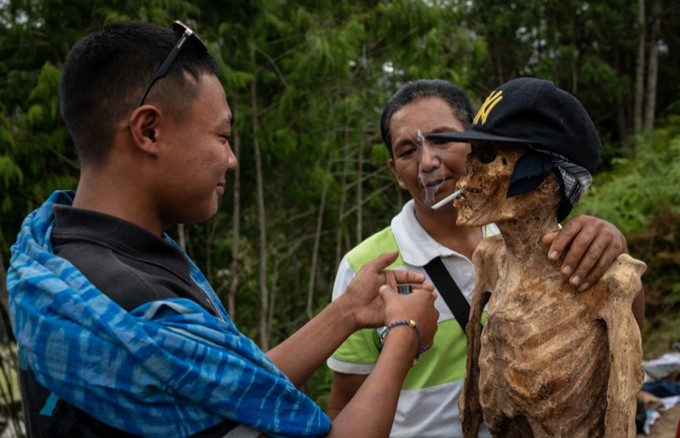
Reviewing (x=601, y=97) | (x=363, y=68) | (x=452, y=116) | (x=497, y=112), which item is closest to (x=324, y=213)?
(x=363, y=68)

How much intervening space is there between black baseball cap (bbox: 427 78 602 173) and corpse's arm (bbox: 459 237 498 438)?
1.41ft

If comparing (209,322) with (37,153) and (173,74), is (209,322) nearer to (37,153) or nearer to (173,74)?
(173,74)

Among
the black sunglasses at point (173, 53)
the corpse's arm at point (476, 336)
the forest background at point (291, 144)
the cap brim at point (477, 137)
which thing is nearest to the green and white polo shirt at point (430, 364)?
the corpse's arm at point (476, 336)

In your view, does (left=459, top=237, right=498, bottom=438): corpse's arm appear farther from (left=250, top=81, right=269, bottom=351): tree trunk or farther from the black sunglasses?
(left=250, top=81, right=269, bottom=351): tree trunk

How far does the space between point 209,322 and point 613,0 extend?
1743cm

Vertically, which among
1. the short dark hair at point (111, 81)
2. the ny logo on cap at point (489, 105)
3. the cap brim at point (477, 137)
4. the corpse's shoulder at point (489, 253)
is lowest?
the corpse's shoulder at point (489, 253)

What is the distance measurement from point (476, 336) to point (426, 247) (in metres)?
0.43

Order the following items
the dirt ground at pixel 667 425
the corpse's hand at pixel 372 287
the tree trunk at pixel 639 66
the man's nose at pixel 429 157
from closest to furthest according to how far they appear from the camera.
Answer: the corpse's hand at pixel 372 287, the man's nose at pixel 429 157, the dirt ground at pixel 667 425, the tree trunk at pixel 639 66

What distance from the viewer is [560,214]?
2186 mm

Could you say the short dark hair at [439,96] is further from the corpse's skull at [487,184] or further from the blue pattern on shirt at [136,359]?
the blue pattern on shirt at [136,359]

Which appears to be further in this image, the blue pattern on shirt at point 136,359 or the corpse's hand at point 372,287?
the corpse's hand at point 372,287

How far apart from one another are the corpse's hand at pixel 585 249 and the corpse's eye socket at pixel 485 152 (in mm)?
281

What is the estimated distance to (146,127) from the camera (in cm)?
166

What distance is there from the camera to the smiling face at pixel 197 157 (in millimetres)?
1697
